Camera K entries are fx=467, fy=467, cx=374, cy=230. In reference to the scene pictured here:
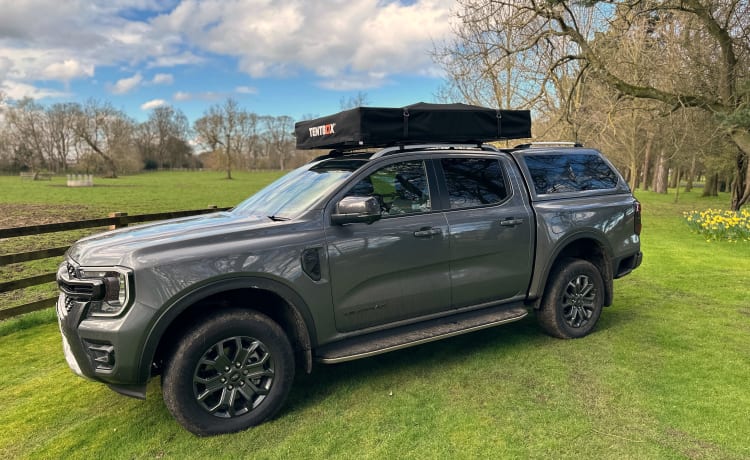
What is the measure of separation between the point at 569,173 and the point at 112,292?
4444 millimetres

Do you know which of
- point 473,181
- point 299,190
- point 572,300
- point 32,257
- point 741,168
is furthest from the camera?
point 741,168

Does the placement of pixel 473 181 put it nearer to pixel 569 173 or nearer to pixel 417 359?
pixel 569 173

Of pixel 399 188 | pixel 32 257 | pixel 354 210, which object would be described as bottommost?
pixel 32 257

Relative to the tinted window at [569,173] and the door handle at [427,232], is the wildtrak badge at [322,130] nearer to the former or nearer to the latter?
the door handle at [427,232]

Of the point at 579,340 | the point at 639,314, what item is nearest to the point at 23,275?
the point at 579,340

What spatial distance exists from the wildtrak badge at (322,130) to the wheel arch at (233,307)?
169cm

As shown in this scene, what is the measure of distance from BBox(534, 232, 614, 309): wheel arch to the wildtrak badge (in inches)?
102

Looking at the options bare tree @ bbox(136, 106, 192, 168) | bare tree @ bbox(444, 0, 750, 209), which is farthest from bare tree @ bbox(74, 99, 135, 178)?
bare tree @ bbox(444, 0, 750, 209)

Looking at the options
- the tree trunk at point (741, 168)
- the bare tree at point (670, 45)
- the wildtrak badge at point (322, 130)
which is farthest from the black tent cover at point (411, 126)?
the tree trunk at point (741, 168)

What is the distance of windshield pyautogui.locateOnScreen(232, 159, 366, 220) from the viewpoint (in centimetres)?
381

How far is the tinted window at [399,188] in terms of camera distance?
12.8 ft

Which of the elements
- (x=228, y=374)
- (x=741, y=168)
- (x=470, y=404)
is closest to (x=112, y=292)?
(x=228, y=374)

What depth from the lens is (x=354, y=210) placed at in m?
3.46

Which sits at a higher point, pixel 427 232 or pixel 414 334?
pixel 427 232
